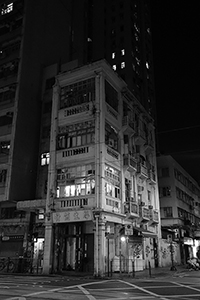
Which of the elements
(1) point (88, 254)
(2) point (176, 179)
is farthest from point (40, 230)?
(2) point (176, 179)

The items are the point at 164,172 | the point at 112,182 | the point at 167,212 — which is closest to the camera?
the point at 112,182

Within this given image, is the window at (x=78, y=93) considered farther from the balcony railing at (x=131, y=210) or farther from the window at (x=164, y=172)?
the window at (x=164, y=172)

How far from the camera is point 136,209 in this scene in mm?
28359

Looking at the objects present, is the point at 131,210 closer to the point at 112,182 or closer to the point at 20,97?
the point at 112,182

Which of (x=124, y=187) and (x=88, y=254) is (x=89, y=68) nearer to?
(x=124, y=187)

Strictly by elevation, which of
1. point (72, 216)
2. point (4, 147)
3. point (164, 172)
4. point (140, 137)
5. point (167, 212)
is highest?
point (140, 137)

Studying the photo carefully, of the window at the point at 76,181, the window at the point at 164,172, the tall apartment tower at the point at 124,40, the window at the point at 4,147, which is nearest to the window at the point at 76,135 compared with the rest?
the window at the point at 76,181

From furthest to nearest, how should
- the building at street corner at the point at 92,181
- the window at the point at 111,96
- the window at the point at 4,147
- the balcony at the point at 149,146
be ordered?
the balcony at the point at 149,146, the window at the point at 4,147, the window at the point at 111,96, the building at street corner at the point at 92,181

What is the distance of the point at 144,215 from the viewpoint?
3073 centimetres

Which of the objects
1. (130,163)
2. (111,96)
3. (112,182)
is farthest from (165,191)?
(111,96)

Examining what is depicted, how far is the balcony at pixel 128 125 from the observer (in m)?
30.0

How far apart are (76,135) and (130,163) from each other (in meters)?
6.11

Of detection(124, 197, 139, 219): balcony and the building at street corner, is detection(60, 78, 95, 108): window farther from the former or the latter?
detection(124, 197, 139, 219): balcony

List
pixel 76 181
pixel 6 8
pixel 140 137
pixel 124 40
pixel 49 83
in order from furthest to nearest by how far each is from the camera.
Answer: pixel 124 40
pixel 6 8
pixel 49 83
pixel 140 137
pixel 76 181
